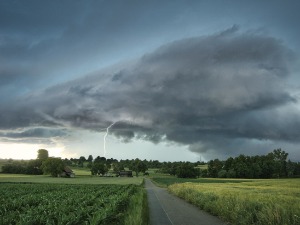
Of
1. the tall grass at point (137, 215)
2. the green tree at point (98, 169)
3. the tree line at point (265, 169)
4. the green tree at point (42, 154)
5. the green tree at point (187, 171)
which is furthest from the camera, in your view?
the green tree at point (42, 154)

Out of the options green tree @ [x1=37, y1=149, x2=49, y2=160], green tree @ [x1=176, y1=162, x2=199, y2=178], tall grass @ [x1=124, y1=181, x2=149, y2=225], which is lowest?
green tree @ [x1=176, y1=162, x2=199, y2=178]

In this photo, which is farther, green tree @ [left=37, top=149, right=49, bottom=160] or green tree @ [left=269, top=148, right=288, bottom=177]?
green tree @ [left=37, top=149, right=49, bottom=160]

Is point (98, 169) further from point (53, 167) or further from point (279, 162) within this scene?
point (279, 162)

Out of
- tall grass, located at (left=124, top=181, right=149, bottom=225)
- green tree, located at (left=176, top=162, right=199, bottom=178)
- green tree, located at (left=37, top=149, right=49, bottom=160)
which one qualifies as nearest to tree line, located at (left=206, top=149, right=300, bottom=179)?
green tree, located at (left=176, top=162, right=199, bottom=178)

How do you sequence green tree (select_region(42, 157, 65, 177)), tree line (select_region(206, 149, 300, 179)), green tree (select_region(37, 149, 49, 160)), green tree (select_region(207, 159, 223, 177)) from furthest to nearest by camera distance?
green tree (select_region(37, 149, 49, 160)) → green tree (select_region(207, 159, 223, 177)) → tree line (select_region(206, 149, 300, 179)) → green tree (select_region(42, 157, 65, 177))

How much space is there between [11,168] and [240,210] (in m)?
149

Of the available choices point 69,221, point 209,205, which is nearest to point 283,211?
point 69,221

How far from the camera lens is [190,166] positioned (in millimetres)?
175500

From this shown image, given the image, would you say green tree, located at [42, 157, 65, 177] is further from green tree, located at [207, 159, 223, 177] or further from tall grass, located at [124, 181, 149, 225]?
tall grass, located at [124, 181, 149, 225]

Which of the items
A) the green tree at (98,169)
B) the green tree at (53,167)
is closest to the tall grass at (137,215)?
the green tree at (53,167)

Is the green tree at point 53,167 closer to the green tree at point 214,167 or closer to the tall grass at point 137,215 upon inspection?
the green tree at point 214,167

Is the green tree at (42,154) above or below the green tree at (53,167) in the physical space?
above

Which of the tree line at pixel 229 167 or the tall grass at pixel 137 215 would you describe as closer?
the tall grass at pixel 137 215

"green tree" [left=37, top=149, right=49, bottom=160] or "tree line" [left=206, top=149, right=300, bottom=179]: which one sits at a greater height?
"green tree" [left=37, top=149, right=49, bottom=160]
